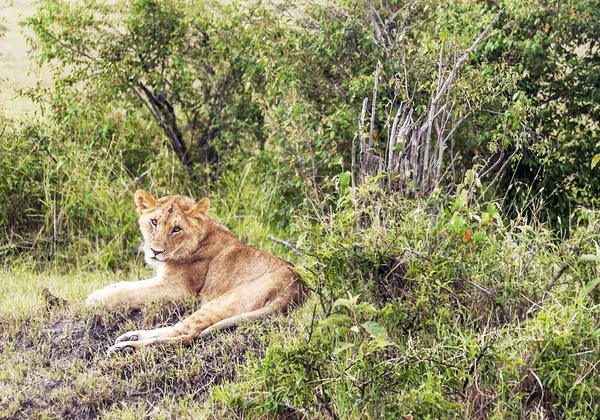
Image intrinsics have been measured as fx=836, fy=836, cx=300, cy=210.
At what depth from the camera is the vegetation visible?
4059 millimetres

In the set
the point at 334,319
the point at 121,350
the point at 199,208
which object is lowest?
the point at 121,350

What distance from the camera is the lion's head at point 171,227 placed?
5516 millimetres

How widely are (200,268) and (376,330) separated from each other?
73.6 inches

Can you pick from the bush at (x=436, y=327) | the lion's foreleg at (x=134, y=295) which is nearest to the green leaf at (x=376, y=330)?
the bush at (x=436, y=327)

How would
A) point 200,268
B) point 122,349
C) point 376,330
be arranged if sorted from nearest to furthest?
point 376,330, point 122,349, point 200,268

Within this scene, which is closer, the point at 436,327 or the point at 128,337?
the point at 436,327

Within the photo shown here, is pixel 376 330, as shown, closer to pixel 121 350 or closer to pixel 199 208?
pixel 121 350

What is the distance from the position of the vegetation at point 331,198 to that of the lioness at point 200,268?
136mm

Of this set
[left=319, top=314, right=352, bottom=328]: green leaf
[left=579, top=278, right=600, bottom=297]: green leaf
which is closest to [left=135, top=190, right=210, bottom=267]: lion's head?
[left=319, top=314, right=352, bottom=328]: green leaf

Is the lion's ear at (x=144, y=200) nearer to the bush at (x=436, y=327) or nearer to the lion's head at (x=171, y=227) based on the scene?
the lion's head at (x=171, y=227)

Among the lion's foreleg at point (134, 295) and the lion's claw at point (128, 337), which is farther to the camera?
the lion's foreleg at point (134, 295)

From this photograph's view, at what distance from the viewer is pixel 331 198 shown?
16.5 feet

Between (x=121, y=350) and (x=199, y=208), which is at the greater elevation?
(x=199, y=208)

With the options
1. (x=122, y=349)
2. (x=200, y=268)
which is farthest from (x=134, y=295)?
(x=122, y=349)
